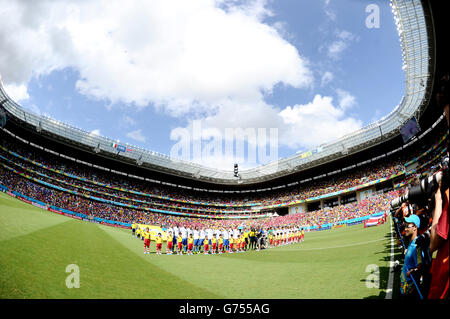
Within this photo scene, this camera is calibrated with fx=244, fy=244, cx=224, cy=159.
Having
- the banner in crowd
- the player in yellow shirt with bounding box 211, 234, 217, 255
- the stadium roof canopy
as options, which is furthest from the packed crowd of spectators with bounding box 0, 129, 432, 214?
the player in yellow shirt with bounding box 211, 234, 217, 255

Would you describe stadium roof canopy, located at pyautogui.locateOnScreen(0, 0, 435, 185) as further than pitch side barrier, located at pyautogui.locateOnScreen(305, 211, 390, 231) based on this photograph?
No

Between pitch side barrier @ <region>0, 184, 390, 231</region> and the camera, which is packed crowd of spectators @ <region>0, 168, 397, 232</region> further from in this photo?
the camera

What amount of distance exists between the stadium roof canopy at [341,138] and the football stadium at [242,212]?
170 millimetres

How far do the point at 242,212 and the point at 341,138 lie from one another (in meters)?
28.6

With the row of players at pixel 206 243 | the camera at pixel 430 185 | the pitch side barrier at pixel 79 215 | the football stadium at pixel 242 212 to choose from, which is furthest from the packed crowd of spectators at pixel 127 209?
the camera at pixel 430 185

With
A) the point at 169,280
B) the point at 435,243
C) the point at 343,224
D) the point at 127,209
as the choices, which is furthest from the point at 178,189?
the point at 435,243

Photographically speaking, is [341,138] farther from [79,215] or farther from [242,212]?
[79,215]

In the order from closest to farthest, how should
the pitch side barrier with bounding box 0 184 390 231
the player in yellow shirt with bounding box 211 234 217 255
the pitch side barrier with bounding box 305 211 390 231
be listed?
the player in yellow shirt with bounding box 211 234 217 255
the pitch side barrier with bounding box 0 184 390 231
the pitch side barrier with bounding box 305 211 390 231

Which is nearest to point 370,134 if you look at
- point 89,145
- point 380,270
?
point 380,270

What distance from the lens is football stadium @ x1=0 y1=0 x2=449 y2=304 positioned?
5.17m

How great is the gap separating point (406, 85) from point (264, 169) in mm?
33068

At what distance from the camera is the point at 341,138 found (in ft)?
143

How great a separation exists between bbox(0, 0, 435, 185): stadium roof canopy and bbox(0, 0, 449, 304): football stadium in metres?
0.17

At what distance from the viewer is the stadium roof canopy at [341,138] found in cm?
2186
